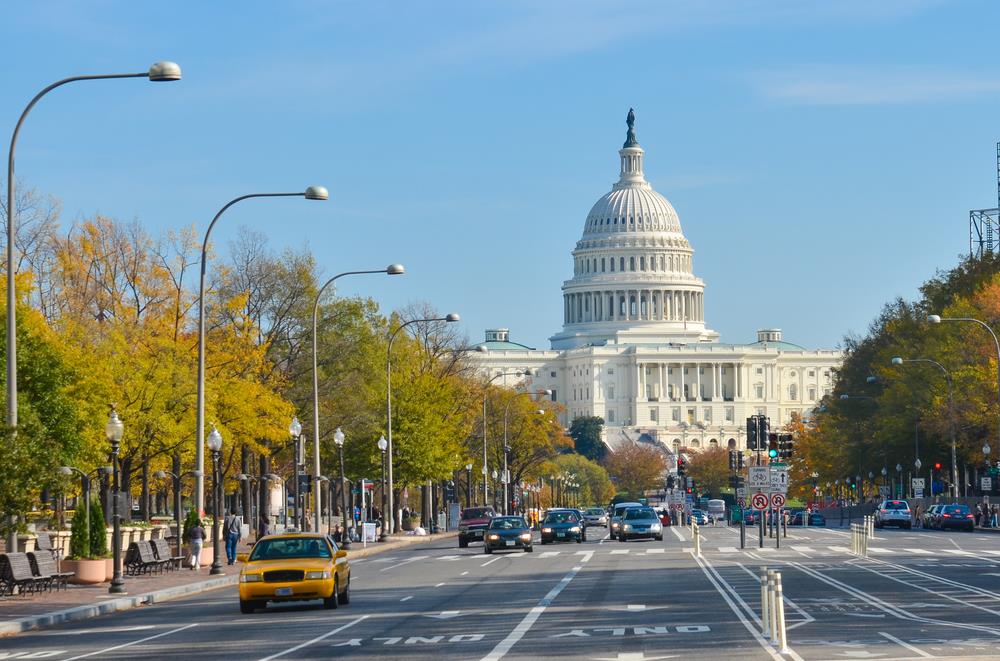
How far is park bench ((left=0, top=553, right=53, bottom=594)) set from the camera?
33844 millimetres

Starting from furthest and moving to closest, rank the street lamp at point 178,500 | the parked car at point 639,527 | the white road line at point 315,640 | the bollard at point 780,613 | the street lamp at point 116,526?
the parked car at point 639,527, the street lamp at point 178,500, the street lamp at point 116,526, the white road line at point 315,640, the bollard at point 780,613

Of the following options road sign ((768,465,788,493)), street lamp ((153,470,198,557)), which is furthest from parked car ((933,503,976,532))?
street lamp ((153,470,198,557))

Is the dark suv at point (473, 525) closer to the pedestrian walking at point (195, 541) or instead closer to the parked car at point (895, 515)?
the pedestrian walking at point (195, 541)

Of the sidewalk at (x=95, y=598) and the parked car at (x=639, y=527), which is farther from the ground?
the parked car at (x=639, y=527)

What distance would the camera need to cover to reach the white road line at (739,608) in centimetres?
2061

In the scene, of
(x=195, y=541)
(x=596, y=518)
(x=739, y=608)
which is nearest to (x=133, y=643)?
(x=739, y=608)

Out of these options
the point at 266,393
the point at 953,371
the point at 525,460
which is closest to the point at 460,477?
the point at 525,460

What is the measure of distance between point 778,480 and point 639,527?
12.6 metres

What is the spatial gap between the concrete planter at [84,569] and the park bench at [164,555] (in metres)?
4.37

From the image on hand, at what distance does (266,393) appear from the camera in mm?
62625

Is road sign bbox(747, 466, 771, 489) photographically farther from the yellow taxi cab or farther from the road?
the yellow taxi cab

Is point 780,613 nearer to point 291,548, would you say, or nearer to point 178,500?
point 291,548

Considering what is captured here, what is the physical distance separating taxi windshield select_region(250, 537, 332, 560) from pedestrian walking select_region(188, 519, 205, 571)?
601 inches

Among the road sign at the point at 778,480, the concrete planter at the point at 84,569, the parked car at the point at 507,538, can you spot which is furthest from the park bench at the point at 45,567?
the road sign at the point at 778,480
